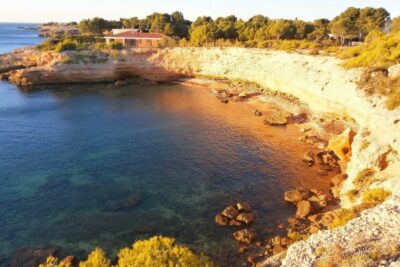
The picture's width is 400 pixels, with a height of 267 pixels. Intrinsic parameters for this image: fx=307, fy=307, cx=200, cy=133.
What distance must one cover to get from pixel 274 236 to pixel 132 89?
52.9 meters

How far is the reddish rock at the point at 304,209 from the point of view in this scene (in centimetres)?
2524

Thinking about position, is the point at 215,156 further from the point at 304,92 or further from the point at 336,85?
the point at 304,92

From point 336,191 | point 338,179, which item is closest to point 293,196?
point 336,191

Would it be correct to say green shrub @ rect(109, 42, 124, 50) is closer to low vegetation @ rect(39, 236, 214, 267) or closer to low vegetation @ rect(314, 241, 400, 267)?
low vegetation @ rect(39, 236, 214, 267)

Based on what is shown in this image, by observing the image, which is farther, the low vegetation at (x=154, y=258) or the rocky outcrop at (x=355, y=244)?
the low vegetation at (x=154, y=258)

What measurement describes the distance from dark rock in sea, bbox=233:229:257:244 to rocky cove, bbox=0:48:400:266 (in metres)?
2.80

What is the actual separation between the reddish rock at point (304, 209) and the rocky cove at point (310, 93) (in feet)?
3.08

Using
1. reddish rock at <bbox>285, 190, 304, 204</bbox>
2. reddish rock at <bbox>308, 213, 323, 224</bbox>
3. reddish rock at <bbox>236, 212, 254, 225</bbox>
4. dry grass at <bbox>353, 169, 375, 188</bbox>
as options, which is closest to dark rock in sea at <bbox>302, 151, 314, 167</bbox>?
reddish rock at <bbox>285, 190, 304, 204</bbox>

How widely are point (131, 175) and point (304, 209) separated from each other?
55.3 ft

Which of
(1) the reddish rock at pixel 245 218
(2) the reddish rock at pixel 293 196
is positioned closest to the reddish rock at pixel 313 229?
(1) the reddish rock at pixel 245 218

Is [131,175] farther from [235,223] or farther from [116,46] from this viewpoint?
[116,46]

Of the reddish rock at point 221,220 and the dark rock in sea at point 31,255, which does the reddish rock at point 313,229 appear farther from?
the dark rock in sea at point 31,255

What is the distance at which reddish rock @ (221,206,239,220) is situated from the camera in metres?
24.8

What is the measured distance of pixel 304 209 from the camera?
84.0 ft
